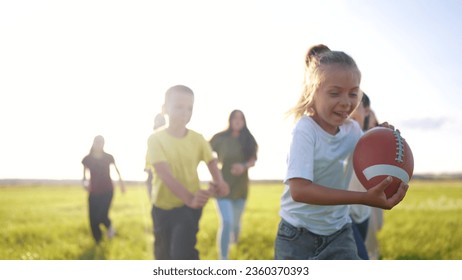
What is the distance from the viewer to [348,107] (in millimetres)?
3654

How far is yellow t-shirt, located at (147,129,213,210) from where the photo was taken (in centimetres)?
507

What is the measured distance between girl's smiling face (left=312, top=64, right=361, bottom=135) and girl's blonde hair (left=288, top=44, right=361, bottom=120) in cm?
4

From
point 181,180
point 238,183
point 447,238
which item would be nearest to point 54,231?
point 238,183

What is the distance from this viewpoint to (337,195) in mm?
3365

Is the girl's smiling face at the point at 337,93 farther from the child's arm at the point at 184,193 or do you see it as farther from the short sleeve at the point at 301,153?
the child's arm at the point at 184,193

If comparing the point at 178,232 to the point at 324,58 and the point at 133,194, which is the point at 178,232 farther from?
the point at 133,194

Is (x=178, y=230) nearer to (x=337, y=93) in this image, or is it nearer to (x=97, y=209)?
(x=337, y=93)

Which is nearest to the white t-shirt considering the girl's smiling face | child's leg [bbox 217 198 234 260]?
the girl's smiling face

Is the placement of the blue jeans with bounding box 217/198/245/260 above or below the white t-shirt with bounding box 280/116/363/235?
below

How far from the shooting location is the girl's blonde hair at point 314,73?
12.4ft

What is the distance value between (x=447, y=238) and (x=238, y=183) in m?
3.32

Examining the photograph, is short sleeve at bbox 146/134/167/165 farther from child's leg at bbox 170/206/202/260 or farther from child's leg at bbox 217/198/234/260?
child's leg at bbox 217/198/234/260

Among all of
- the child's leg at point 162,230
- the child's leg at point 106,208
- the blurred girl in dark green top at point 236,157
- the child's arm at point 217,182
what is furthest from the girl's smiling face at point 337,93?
the child's leg at point 106,208

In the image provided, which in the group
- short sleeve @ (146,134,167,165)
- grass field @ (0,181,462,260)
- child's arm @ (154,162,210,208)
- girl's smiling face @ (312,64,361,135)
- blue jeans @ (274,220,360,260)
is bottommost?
grass field @ (0,181,462,260)
